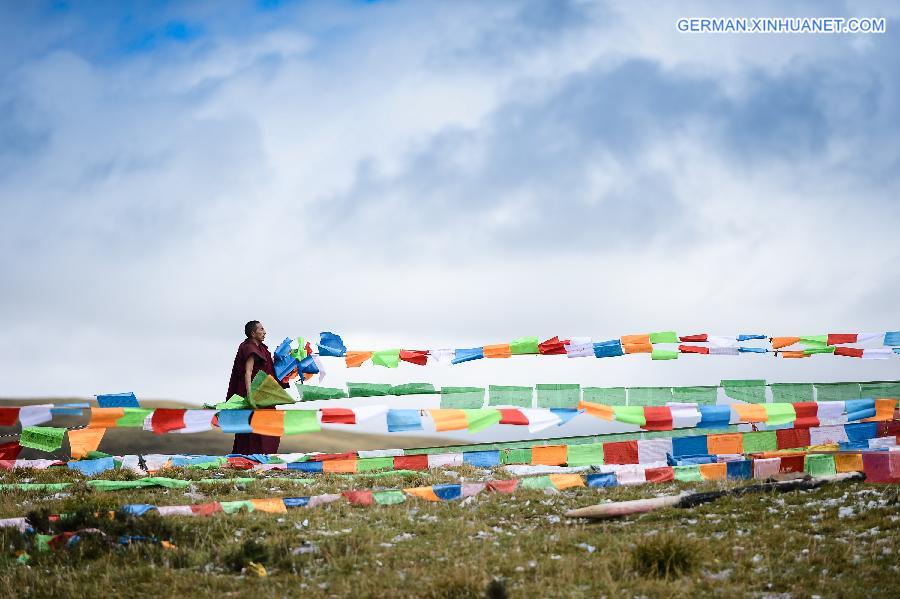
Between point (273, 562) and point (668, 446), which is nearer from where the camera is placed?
point (273, 562)

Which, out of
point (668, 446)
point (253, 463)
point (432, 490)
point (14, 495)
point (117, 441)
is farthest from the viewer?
point (117, 441)

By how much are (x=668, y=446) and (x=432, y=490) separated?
4462 millimetres

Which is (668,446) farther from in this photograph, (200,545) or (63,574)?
(63,574)

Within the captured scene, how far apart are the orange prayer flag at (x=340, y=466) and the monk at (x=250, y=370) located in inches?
84.6

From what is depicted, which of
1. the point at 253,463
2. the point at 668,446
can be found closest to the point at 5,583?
the point at 253,463

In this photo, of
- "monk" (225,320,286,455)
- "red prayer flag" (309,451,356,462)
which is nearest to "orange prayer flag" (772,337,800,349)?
"red prayer flag" (309,451,356,462)

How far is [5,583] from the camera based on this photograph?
284 inches

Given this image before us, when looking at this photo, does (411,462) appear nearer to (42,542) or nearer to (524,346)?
(524,346)

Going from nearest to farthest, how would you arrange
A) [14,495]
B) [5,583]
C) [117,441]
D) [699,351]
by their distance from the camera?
[5,583] < [14,495] < [699,351] < [117,441]

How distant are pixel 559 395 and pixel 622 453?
234 centimetres

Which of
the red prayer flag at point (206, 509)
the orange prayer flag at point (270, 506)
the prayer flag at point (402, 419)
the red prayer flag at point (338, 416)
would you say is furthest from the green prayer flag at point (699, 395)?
the red prayer flag at point (206, 509)

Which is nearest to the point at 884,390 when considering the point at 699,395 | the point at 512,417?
the point at 699,395

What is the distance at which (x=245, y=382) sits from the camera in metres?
16.0

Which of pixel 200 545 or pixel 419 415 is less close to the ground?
pixel 419 415
